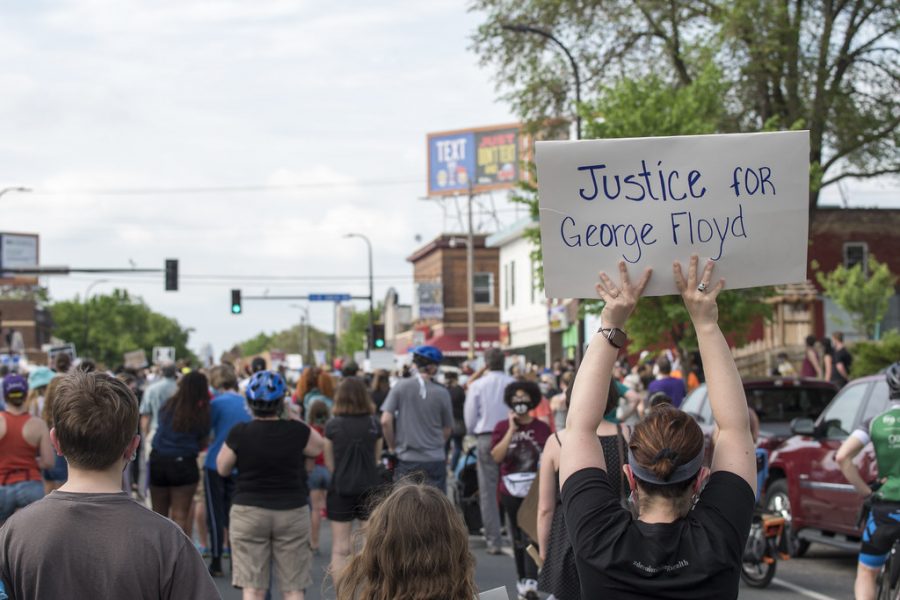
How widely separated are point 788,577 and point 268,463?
599cm

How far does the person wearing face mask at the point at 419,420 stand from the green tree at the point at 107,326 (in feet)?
334

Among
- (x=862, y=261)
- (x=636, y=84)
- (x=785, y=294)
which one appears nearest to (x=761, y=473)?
(x=636, y=84)

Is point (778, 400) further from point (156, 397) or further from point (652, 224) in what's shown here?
point (652, 224)

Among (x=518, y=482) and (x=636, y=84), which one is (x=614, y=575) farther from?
(x=636, y=84)

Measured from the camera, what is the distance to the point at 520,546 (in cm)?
933

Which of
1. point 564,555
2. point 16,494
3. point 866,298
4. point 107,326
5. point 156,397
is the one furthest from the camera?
point 107,326

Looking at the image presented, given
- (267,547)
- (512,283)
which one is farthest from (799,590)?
(512,283)

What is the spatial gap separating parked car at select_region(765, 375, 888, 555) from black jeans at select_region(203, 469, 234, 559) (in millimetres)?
5057

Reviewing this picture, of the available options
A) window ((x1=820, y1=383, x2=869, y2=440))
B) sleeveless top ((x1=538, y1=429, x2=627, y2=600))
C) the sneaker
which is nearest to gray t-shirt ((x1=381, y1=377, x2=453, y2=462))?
the sneaker

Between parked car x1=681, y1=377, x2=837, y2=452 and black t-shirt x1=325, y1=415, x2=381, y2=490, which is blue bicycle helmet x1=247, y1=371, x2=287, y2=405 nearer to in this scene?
black t-shirt x1=325, y1=415, x2=381, y2=490

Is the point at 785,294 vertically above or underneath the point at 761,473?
above

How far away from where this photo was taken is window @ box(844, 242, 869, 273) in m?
44.9

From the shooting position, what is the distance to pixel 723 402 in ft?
12.1

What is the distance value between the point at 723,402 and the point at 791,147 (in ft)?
2.54
